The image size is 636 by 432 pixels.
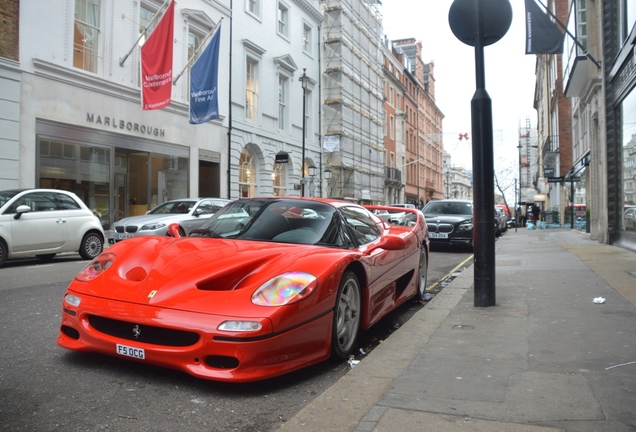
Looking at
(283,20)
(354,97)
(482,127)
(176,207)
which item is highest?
(283,20)

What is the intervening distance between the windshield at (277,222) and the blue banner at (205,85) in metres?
15.9

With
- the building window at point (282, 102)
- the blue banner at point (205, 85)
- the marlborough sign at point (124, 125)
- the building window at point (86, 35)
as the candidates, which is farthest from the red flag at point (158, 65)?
the building window at point (282, 102)

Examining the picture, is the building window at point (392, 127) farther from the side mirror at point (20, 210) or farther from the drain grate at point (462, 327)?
the drain grate at point (462, 327)

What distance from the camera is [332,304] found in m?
3.60

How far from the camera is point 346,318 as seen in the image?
13.0ft

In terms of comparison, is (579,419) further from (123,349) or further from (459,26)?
(459,26)

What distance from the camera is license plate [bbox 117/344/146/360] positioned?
3.14 metres

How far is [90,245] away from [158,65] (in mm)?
8763

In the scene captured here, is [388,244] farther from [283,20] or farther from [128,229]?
[283,20]

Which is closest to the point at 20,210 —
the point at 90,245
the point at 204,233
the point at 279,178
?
the point at 90,245

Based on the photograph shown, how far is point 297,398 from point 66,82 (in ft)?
54.3

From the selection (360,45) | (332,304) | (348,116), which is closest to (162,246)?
(332,304)

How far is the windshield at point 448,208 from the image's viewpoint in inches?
599

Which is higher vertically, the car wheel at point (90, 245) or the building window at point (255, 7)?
the building window at point (255, 7)
